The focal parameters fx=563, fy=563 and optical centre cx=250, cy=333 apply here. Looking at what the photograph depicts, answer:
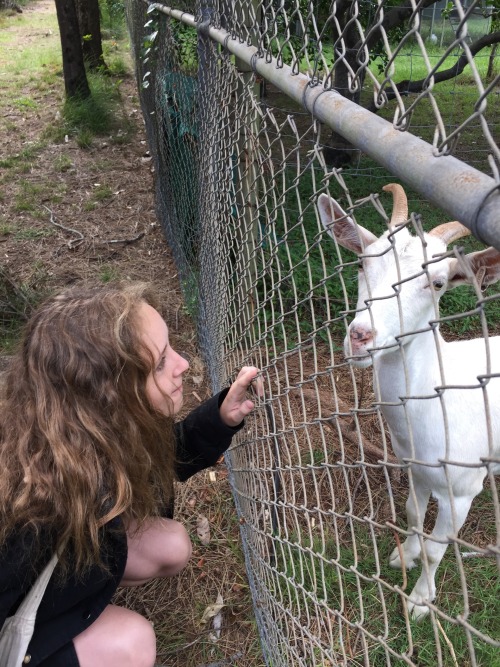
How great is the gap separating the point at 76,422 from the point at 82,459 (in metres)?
0.10

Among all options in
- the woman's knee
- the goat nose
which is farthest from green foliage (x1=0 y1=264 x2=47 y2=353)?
the goat nose

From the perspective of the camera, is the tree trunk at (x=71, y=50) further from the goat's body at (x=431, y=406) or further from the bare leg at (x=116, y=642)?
the bare leg at (x=116, y=642)

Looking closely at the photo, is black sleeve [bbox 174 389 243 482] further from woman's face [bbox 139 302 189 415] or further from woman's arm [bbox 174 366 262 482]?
woman's face [bbox 139 302 189 415]

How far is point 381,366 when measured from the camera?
203cm

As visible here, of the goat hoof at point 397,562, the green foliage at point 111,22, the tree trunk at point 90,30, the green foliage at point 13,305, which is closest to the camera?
the goat hoof at point 397,562

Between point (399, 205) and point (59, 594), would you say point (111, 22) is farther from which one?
point (59, 594)

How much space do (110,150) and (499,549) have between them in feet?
24.5

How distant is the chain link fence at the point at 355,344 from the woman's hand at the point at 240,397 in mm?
55

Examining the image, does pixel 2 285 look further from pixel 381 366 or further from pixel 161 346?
pixel 381 366

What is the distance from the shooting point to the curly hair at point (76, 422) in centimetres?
151

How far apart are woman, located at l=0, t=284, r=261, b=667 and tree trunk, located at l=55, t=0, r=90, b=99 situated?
7319 mm

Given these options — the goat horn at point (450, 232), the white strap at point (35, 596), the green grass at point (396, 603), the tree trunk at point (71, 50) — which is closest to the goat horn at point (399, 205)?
the goat horn at point (450, 232)

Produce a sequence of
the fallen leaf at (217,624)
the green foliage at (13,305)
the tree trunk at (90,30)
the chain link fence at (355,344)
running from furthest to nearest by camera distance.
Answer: the tree trunk at (90,30)
the green foliage at (13,305)
the fallen leaf at (217,624)
the chain link fence at (355,344)

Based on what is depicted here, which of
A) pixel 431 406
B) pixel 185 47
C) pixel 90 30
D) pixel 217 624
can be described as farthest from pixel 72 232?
pixel 90 30
